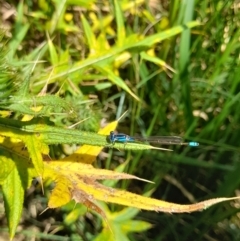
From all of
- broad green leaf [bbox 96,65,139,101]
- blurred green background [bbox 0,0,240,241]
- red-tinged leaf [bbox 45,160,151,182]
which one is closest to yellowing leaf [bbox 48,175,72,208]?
red-tinged leaf [bbox 45,160,151,182]

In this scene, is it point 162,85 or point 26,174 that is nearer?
point 26,174

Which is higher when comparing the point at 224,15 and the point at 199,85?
the point at 224,15

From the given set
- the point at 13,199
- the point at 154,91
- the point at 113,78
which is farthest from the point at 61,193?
the point at 154,91

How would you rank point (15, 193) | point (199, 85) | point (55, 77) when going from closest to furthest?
point (15, 193), point (55, 77), point (199, 85)

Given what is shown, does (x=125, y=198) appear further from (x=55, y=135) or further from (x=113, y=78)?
(x=113, y=78)

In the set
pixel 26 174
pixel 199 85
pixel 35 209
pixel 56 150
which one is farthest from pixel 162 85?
pixel 26 174

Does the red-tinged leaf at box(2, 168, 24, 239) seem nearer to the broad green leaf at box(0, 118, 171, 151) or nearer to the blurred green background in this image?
the broad green leaf at box(0, 118, 171, 151)

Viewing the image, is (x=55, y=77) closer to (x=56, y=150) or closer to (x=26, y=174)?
(x=56, y=150)
